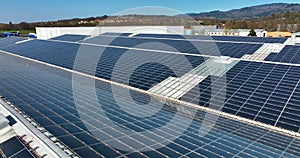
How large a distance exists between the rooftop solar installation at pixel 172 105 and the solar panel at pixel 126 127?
0.03 meters

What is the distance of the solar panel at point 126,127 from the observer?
6168mm

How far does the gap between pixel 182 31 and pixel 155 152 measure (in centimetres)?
5301

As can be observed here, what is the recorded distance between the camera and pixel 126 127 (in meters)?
7.77

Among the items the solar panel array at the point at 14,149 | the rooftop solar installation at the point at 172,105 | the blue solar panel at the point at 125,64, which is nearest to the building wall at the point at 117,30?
the blue solar panel at the point at 125,64

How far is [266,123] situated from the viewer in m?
10.3

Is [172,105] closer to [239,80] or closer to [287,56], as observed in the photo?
[239,80]

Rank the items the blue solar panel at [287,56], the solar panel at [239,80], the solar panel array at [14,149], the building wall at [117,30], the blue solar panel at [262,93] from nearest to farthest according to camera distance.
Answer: the solar panel array at [14,149]
the blue solar panel at [262,93]
the solar panel at [239,80]
the blue solar panel at [287,56]
the building wall at [117,30]

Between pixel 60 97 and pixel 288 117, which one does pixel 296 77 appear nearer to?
pixel 288 117

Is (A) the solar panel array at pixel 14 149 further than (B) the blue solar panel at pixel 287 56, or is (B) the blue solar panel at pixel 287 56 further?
(B) the blue solar panel at pixel 287 56

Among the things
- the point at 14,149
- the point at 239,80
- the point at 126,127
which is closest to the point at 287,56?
the point at 239,80

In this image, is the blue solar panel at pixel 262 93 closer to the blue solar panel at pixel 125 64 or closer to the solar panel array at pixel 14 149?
the blue solar panel at pixel 125 64

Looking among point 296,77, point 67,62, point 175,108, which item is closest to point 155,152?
point 175,108

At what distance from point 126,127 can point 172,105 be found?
5347 millimetres

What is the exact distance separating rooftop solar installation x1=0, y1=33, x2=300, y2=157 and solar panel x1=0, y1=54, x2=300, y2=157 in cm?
3
